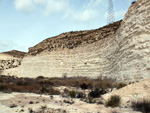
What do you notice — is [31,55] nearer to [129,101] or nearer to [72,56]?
[72,56]

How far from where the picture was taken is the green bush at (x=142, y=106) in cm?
484

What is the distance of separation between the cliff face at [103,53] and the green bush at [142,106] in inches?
142

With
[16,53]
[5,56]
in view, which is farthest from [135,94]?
[16,53]

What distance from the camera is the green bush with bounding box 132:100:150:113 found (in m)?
4.84

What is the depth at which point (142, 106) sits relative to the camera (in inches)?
199

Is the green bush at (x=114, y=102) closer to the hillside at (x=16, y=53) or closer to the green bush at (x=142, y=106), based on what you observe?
the green bush at (x=142, y=106)

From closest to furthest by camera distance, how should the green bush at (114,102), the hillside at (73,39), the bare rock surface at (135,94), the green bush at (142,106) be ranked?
the green bush at (142,106) → the bare rock surface at (135,94) → the green bush at (114,102) → the hillside at (73,39)

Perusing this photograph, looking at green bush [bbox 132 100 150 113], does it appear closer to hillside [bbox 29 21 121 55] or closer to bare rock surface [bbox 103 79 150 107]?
bare rock surface [bbox 103 79 150 107]

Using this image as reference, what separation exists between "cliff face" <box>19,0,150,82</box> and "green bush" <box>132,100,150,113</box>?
3.61 meters

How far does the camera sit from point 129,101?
230 inches

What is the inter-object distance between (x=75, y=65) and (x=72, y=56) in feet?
6.55

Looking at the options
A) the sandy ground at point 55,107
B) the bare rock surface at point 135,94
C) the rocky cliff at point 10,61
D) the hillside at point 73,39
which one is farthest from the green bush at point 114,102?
the rocky cliff at point 10,61

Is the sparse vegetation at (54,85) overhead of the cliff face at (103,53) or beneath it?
beneath

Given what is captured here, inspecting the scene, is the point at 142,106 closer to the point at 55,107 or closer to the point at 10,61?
the point at 55,107
